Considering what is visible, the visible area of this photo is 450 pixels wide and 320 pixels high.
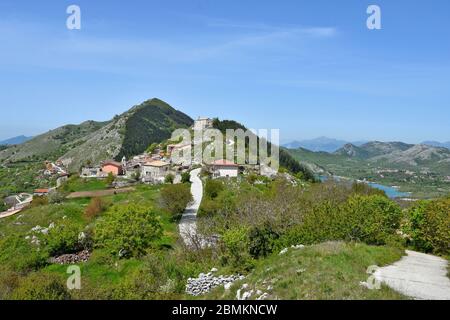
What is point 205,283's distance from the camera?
21281 millimetres

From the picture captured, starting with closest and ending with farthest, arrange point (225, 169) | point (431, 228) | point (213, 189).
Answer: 1. point (431, 228)
2. point (213, 189)
3. point (225, 169)

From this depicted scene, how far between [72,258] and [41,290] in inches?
952

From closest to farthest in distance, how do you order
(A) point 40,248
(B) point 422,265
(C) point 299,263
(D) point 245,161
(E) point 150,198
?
1. (C) point 299,263
2. (B) point 422,265
3. (A) point 40,248
4. (E) point 150,198
5. (D) point 245,161

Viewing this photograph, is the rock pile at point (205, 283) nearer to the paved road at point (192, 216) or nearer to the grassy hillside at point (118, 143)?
the paved road at point (192, 216)

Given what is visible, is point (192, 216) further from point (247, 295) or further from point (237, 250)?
point (247, 295)

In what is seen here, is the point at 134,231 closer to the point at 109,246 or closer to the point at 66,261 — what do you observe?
the point at 109,246

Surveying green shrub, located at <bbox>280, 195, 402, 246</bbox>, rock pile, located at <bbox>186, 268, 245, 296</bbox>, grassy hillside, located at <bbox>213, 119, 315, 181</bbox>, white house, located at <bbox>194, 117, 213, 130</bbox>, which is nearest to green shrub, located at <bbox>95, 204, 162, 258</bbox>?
rock pile, located at <bbox>186, 268, 245, 296</bbox>

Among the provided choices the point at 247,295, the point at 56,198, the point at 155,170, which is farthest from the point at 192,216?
the point at 155,170

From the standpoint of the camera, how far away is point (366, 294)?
44.3 feet

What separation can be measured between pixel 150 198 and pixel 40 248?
2286cm

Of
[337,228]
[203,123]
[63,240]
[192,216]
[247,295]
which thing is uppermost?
[203,123]

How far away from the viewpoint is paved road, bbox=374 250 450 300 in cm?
1488
